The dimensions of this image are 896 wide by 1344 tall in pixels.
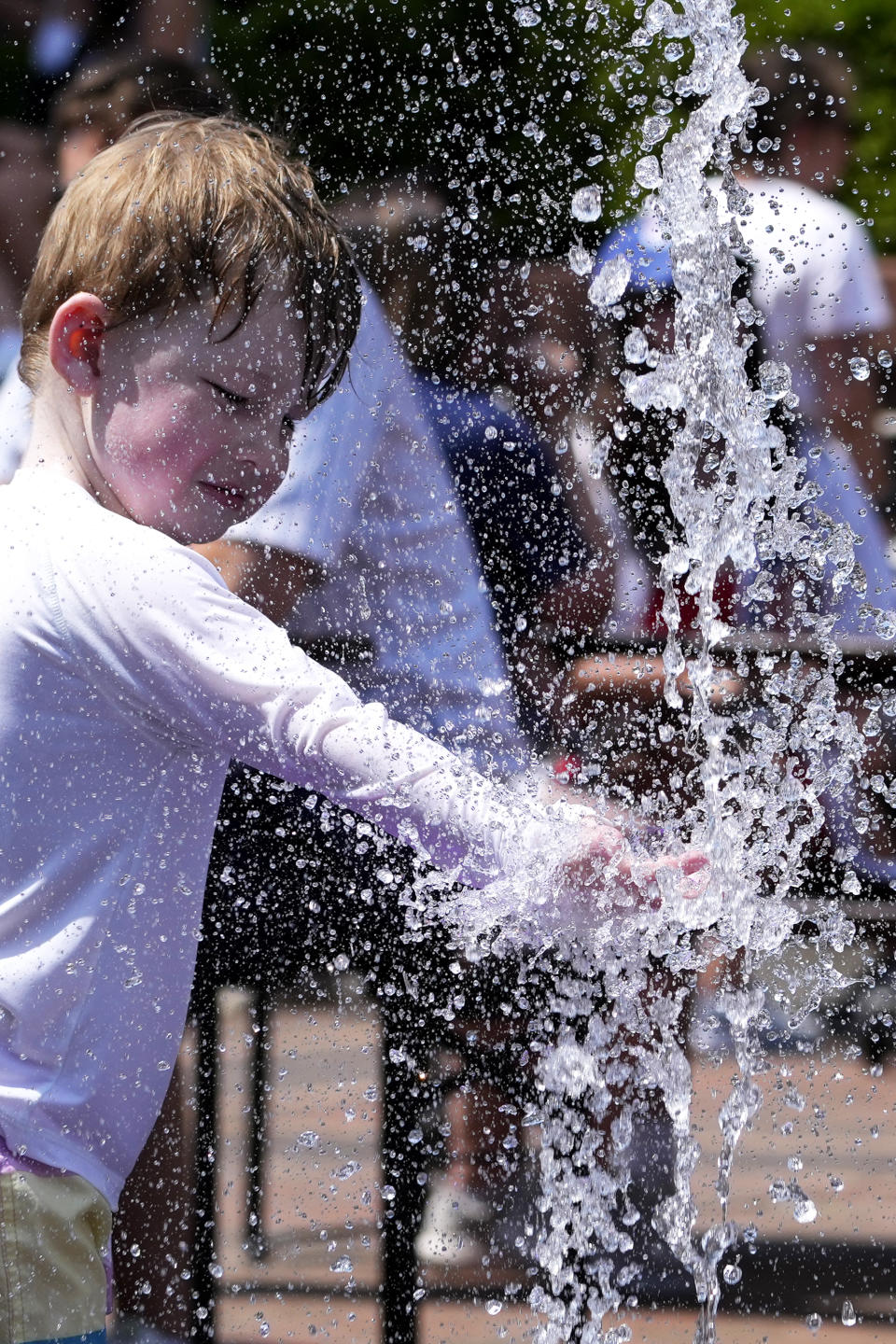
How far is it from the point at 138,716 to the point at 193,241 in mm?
487

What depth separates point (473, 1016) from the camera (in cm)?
238

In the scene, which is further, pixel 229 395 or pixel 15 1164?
pixel 229 395

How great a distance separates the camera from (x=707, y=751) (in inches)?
97.1

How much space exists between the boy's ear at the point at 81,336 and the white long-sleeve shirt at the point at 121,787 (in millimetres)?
174

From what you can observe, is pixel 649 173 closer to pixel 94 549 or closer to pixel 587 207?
pixel 587 207

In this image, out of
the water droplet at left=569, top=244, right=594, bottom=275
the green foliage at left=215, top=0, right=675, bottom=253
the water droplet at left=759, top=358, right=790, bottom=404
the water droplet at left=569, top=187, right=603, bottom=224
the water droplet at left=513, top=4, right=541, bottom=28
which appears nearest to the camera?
the water droplet at left=569, top=187, right=603, bottom=224

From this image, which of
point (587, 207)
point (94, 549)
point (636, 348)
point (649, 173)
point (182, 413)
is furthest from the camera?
point (636, 348)

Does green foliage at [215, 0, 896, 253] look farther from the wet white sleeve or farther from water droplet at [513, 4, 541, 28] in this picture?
the wet white sleeve

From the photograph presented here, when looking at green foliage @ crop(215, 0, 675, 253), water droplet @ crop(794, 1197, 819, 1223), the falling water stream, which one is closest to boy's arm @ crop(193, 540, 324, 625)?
→ the falling water stream

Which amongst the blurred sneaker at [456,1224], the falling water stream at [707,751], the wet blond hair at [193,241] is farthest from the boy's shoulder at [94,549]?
the blurred sneaker at [456,1224]

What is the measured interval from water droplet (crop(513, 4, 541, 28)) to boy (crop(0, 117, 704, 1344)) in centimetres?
227

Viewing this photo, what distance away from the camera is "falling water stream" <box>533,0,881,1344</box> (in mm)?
2062

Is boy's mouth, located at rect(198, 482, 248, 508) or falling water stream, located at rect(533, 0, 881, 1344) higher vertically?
boy's mouth, located at rect(198, 482, 248, 508)

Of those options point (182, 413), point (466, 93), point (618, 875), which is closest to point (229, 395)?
point (182, 413)
